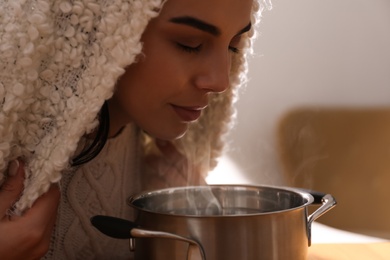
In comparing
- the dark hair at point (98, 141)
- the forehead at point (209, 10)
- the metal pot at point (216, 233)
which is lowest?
the metal pot at point (216, 233)

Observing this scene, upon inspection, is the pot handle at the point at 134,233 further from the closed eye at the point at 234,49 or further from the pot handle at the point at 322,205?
the closed eye at the point at 234,49

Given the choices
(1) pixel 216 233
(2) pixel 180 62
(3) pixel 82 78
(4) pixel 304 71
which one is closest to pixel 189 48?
(2) pixel 180 62

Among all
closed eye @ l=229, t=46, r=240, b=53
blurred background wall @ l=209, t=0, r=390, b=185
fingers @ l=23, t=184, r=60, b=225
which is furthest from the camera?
blurred background wall @ l=209, t=0, r=390, b=185

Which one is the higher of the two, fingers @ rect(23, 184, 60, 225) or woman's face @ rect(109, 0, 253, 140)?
woman's face @ rect(109, 0, 253, 140)

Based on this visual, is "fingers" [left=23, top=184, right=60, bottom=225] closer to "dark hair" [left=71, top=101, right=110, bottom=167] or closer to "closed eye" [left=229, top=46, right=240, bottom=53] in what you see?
"dark hair" [left=71, top=101, right=110, bottom=167]

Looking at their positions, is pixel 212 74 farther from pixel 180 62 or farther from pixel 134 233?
pixel 134 233

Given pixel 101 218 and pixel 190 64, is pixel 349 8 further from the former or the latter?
pixel 101 218

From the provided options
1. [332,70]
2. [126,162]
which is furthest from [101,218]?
[332,70]

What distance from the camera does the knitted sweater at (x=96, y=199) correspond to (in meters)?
0.86

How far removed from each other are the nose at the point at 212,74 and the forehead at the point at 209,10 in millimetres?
39

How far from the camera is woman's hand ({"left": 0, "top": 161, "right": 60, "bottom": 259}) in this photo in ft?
2.23

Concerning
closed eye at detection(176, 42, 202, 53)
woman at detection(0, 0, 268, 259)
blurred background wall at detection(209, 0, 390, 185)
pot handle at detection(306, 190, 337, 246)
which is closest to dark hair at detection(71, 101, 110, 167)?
woman at detection(0, 0, 268, 259)

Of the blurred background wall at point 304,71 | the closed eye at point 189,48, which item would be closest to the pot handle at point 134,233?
the closed eye at point 189,48

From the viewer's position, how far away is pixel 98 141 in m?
0.80
